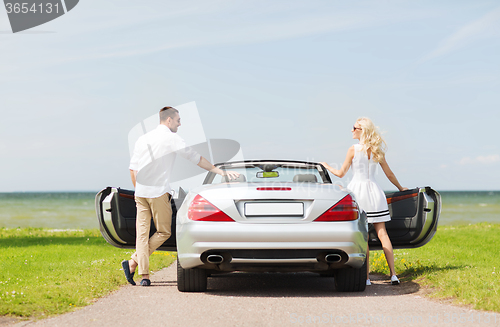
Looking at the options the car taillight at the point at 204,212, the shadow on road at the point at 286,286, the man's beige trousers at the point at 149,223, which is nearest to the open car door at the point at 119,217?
the man's beige trousers at the point at 149,223

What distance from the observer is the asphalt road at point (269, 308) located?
4297mm

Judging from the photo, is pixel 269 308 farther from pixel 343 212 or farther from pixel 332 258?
Result: pixel 343 212

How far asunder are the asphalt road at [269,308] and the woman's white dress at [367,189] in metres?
0.94

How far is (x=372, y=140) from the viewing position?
6469mm

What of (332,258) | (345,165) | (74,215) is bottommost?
(74,215)

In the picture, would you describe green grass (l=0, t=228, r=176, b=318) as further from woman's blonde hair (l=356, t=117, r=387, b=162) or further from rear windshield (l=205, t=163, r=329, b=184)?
woman's blonde hair (l=356, t=117, r=387, b=162)

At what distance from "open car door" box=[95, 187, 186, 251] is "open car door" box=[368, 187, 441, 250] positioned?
9.50ft

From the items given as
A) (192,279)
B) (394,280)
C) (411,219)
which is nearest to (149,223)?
(192,279)

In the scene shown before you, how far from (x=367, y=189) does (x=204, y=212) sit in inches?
93.0

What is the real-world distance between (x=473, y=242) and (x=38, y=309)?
35.9 ft

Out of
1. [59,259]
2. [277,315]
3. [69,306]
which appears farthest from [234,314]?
[59,259]

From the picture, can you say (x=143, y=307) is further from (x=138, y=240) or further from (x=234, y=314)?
(x=138, y=240)

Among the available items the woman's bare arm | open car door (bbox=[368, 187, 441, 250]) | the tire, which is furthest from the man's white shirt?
open car door (bbox=[368, 187, 441, 250])

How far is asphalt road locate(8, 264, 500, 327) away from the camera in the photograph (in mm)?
4297
